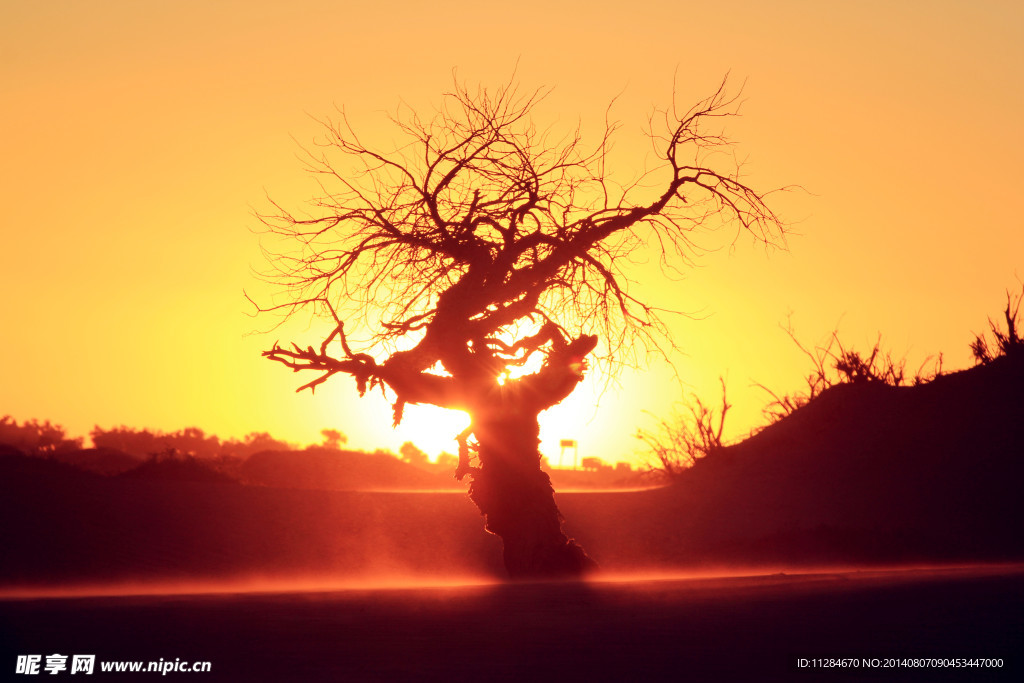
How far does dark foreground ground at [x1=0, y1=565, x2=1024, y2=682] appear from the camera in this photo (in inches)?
332

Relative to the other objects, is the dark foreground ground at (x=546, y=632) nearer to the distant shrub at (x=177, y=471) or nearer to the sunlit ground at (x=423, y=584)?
the sunlit ground at (x=423, y=584)

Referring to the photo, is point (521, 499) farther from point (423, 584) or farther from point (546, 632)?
point (546, 632)

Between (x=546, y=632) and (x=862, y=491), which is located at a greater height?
(x=862, y=491)

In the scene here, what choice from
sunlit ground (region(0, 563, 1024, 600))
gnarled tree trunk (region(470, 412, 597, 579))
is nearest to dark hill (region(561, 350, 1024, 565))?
sunlit ground (region(0, 563, 1024, 600))

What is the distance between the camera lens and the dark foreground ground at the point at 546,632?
8445 mm

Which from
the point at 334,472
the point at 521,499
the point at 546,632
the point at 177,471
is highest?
the point at 334,472

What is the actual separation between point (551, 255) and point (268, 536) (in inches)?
375

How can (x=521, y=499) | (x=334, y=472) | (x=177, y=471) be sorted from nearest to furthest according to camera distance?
1. (x=521, y=499)
2. (x=177, y=471)
3. (x=334, y=472)

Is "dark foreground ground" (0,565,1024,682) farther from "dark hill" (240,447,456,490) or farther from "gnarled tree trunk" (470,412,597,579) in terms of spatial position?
"dark hill" (240,447,456,490)

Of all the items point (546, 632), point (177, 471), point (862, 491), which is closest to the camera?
point (546, 632)

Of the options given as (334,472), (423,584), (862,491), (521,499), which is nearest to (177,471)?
(423,584)

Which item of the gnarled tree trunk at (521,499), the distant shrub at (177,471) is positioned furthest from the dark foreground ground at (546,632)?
the distant shrub at (177,471)

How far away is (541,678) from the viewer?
825 centimetres

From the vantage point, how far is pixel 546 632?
32.3 feet
